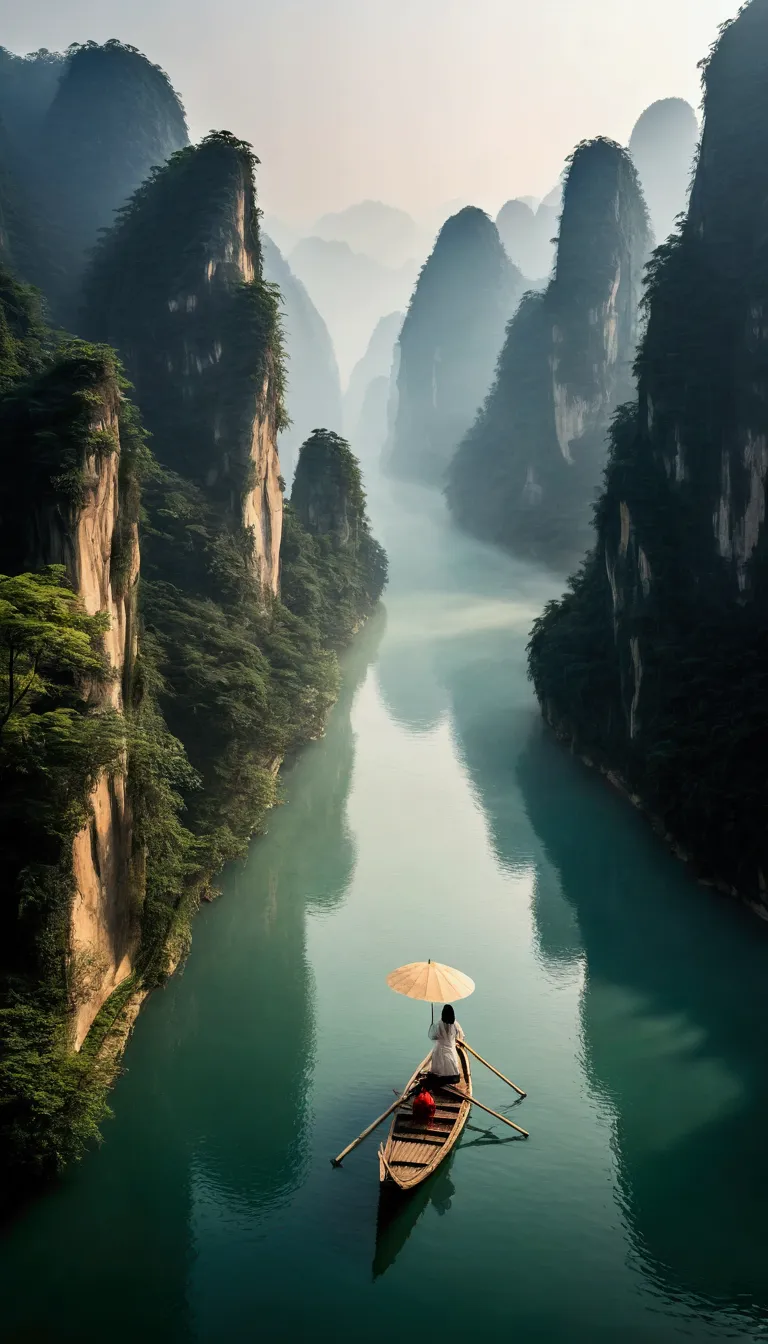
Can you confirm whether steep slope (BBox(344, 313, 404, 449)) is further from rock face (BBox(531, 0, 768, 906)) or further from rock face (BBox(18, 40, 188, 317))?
rock face (BBox(531, 0, 768, 906))

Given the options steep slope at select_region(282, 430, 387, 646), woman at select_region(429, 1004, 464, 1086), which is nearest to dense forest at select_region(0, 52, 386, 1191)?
steep slope at select_region(282, 430, 387, 646)

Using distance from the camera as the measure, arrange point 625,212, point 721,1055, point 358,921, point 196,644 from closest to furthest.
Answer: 1. point 721,1055
2. point 358,921
3. point 196,644
4. point 625,212

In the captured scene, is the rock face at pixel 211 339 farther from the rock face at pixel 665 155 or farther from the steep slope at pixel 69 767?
the rock face at pixel 665 155

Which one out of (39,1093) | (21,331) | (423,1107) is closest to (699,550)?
(423,1107)

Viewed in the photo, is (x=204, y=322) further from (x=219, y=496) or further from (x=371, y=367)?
(x=371, y=367)

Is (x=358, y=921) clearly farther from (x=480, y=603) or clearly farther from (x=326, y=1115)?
(x=480, y=603)

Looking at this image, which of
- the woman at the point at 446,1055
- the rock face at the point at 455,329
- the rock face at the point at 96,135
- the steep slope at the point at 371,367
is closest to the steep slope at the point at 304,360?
the steep slope at the point at 371,367

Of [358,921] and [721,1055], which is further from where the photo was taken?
[358,921]

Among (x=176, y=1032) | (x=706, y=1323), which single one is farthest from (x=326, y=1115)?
(x=706, y=1323)
